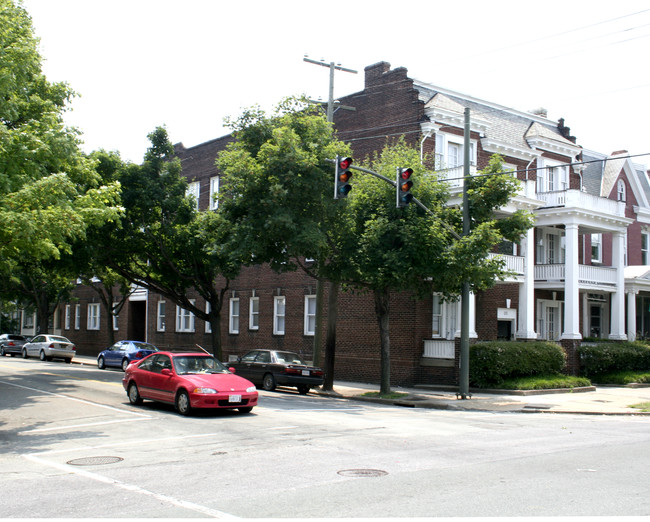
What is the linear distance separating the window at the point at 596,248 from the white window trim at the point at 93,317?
112ft

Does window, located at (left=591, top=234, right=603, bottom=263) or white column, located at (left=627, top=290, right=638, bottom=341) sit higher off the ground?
window, located at (left=591, top=234, right=603, bottom=263)

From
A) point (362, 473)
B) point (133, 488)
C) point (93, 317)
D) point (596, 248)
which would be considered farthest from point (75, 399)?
point (93, 317)

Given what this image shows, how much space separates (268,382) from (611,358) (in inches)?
551

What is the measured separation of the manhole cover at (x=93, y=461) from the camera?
986 centimetres

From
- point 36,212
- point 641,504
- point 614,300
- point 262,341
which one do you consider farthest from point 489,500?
point 262,341

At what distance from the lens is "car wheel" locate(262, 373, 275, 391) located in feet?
75.9

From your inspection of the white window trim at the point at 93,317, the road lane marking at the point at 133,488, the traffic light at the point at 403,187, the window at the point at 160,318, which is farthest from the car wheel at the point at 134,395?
the white window trim at the point at 93,317

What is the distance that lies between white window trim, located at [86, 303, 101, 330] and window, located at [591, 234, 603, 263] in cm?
3405

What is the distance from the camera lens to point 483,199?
21656 millimetres

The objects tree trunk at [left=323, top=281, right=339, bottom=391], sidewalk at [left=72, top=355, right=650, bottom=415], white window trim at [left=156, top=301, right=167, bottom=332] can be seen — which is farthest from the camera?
white window trim at [left=156, top=301, right=167, bottom=332]

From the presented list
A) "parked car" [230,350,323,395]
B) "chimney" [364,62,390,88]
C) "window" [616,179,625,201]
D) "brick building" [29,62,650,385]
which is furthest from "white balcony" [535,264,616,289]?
"parked car" [230,350,323,395]

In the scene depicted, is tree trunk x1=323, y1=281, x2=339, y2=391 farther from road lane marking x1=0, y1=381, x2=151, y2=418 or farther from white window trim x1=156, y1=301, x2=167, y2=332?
white window trim x1=156, y1=301, x2=167, y2=332

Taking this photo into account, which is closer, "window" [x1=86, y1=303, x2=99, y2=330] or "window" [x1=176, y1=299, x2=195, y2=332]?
"window" [x1=176, y1=299, x2=195, y2=332]

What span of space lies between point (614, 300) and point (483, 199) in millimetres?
11687
